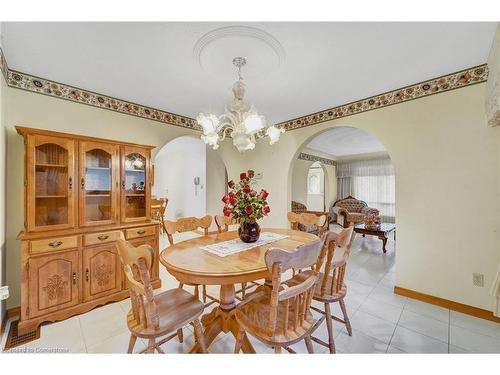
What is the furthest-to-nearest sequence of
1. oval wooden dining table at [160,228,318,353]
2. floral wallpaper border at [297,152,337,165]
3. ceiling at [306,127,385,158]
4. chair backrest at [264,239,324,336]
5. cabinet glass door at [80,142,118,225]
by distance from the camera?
1. floral wallpaper border at [297,152,337,165]
2. ceiling at [306,127,385,158]
3. cabinet glass door at [80,142,118,225]
4. oval wooden dining table at [160,228,318,353]
5. chair backrest at [264,239,324,336]

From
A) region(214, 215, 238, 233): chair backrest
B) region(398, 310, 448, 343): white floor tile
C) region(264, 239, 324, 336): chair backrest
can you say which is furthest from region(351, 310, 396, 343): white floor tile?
region(214, 215, 238, 233): chair backrest

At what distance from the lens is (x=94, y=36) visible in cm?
150

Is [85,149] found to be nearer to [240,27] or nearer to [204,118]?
[204,118]

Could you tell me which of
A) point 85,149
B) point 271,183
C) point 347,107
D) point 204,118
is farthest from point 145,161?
point 347,107

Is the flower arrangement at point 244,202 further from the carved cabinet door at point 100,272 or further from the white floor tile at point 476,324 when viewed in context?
the white floor tile at point 476,324

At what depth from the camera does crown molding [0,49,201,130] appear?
1992 millimetres

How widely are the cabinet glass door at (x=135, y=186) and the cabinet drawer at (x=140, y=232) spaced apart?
0.15m

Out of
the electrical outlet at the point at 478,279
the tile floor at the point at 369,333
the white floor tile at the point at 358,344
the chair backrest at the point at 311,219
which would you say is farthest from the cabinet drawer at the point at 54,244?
the electrical outlet at the point at 478,279

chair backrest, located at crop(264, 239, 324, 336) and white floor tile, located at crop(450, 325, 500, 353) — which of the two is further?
white floor tile, located at crop(450, 325, 500, 353)

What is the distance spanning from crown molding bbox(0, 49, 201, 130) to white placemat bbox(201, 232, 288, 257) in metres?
2.16

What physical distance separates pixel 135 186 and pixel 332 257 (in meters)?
2.35

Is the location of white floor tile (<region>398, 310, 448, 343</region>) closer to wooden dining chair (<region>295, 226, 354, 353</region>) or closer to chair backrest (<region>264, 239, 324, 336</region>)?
wooden dining chair (<region>295, 226, 354, 353</region>)

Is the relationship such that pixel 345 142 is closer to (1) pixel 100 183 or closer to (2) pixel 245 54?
(2) pixel 245 54

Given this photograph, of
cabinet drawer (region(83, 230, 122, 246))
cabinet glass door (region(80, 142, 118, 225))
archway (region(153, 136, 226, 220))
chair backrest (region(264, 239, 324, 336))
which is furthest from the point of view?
archway (region(153, 136, 226, 220))
